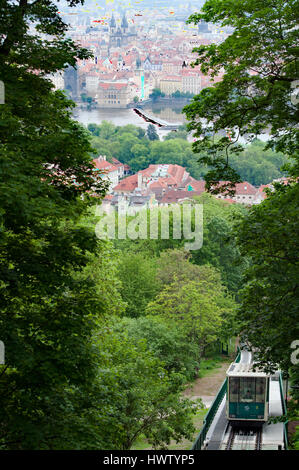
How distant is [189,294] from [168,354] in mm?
6809

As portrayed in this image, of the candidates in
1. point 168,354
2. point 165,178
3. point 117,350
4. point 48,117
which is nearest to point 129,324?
point 168,354

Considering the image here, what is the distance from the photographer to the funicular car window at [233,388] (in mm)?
23953

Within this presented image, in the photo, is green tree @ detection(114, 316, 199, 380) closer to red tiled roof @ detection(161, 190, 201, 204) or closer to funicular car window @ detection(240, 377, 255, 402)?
funicular car window @ detection(240, 377, 255, 402)

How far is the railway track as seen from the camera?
21984 mm

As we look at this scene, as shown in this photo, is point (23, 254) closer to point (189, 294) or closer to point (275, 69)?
point (275, 69)

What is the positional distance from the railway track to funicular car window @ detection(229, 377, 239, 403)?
3.48ft

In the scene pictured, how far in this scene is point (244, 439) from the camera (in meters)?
22.7

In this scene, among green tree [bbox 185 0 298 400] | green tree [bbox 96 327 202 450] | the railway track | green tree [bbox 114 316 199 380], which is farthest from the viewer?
green tree [bbox 114 316 199 380]

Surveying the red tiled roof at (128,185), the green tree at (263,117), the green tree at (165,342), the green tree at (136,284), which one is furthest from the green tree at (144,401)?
the red tiled roof at (128,185)

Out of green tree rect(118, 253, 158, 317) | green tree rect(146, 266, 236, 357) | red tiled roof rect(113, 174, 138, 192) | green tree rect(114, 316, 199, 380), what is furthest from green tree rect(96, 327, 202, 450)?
red tiled roof rect(113, 174, 138, 192)

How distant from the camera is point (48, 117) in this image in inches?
451

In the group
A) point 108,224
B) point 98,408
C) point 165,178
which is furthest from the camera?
point 165,178

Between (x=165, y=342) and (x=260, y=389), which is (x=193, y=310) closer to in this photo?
(x=165, y=342)

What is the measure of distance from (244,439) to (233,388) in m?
1.87
